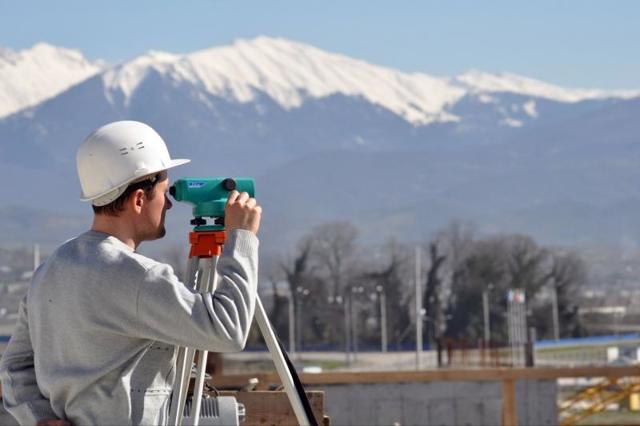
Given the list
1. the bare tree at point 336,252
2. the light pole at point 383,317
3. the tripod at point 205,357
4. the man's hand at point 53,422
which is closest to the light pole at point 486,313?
the light pole at point 383,317

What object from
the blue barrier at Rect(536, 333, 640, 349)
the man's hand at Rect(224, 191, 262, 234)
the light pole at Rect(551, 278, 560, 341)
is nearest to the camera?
the man's hand at Rect(224, 191, 262, 234)

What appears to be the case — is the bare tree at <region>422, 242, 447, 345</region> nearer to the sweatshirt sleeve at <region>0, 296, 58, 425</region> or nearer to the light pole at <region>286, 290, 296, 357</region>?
the light pole at <region>286, 290, 296, 357</region>

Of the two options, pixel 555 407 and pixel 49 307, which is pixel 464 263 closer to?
pixel 555 407

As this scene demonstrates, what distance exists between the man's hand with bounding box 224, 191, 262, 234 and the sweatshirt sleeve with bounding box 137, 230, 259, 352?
0.07 m

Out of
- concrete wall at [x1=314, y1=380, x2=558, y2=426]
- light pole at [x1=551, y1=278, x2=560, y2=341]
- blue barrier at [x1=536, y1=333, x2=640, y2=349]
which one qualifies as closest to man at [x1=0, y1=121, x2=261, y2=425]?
concrete wall at [x1=314, y1=380, x2=558, y2=426]

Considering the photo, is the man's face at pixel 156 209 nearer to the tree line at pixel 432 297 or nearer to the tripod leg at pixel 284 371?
the tripod leg at pixel 284 371

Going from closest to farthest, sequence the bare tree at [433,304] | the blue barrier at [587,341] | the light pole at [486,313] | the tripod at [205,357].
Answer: the tripod at [205,357]
the light pole at [486,313]
the blue barrier at [587,341]
the bare tree at [433,304]

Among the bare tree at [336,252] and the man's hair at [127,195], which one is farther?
the bare tree at [336,252]

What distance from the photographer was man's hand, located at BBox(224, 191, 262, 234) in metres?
3.53

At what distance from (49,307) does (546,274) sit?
12440cm

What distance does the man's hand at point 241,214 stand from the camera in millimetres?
3525

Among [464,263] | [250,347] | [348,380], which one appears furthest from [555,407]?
[464,263]

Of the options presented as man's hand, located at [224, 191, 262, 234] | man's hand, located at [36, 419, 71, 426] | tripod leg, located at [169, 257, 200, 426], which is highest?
man's hand, located at [224, 191, 262, 234]

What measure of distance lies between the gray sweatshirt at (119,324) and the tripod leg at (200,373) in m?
0.11
